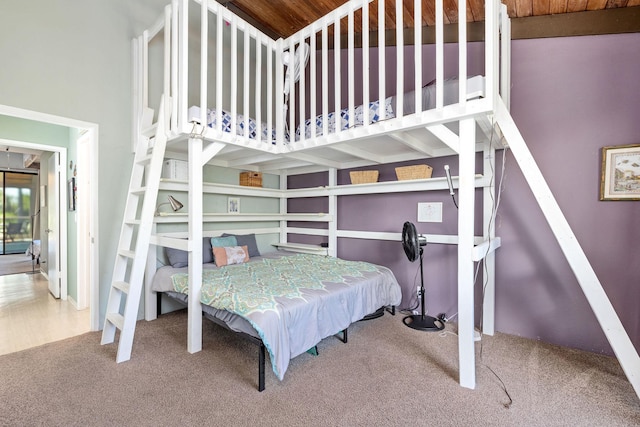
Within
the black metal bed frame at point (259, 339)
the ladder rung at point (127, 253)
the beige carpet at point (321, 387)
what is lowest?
the beige carpet at point (321, 387)

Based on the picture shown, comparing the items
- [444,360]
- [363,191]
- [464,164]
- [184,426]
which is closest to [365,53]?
[464,164]

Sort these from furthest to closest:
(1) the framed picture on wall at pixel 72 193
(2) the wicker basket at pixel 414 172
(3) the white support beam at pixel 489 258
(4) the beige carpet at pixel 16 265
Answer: (4) the beige carpet at pixel 16 265
(1) the framed picture on wall at pixel 72 193
(2) the wicker basket at pixel 414 172
(3) the white support beam at pixel 489 258

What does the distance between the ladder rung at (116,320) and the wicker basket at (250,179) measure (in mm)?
2085

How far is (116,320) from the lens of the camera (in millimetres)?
2342

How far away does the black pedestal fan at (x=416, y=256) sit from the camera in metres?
2.68

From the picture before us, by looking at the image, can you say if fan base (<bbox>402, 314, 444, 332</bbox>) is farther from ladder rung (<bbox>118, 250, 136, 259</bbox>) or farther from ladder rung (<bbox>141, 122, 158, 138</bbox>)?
ladder rung (<bbox>141, 122, 158, 138</bbox>)

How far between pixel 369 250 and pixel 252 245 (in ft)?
4.89

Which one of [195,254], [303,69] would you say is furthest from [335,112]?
[195,254]

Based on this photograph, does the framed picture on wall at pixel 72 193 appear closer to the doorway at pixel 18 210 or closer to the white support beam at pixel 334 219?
the white support beam at pixel 334 219

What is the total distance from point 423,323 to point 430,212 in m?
1.14

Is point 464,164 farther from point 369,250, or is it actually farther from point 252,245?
point 252,245

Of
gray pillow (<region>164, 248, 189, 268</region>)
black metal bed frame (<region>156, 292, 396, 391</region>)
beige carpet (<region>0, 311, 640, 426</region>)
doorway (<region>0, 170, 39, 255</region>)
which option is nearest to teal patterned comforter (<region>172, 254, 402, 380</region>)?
black metal bed frame (<region>156, 292, 396, 391</region>)

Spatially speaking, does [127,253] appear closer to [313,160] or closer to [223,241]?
[223,241]

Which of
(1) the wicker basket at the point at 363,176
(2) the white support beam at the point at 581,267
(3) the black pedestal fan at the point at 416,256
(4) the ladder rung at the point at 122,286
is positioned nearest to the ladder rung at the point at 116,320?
(4) the ladder rung at the point at 122,286
